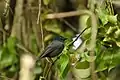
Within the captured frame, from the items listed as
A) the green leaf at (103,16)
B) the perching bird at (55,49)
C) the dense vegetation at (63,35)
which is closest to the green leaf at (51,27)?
the dense vegetation at (63,35)

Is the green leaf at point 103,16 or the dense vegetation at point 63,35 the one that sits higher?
the green leaf at point 103,16

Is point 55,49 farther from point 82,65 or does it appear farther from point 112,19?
Result: point 112,19

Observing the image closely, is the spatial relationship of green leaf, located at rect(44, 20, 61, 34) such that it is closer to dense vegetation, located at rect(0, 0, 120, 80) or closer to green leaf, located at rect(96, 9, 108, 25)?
dense vegetation, located at rect(0, 0, 120, 80)

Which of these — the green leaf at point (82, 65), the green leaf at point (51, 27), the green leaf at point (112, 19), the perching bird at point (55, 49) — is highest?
the green leaf at point (112, 19)

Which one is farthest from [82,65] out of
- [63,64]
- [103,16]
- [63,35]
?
[63,35]

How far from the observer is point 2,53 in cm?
224

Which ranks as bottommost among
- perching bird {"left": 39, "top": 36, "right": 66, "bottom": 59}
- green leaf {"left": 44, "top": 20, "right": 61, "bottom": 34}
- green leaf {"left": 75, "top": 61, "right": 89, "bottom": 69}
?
green leaf {"left": 44, "top": 20, "right": 61, "bottom": 34}

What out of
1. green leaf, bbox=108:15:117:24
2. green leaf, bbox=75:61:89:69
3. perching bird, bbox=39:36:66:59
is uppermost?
green leaf, bbox=108:15:117:24

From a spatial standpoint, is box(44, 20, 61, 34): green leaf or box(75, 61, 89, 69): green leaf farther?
box(44, 20, 61, 34): green leaf

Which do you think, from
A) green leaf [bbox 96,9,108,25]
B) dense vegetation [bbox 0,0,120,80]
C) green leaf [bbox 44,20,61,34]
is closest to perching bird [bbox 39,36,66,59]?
dense vegetation [bbox 0,0,120,80]

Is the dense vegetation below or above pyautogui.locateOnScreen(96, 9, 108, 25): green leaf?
below

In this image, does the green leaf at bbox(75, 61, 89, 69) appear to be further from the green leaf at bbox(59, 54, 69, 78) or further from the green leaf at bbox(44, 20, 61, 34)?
the green leaf at bbox(44, 20, 61, 34)

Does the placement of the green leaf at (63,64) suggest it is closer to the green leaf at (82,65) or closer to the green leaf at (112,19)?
the green leaf at (82,65)

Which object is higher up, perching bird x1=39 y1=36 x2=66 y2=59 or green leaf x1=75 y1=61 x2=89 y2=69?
perching bird x1=39 y1=36 x2=66 y2=59
